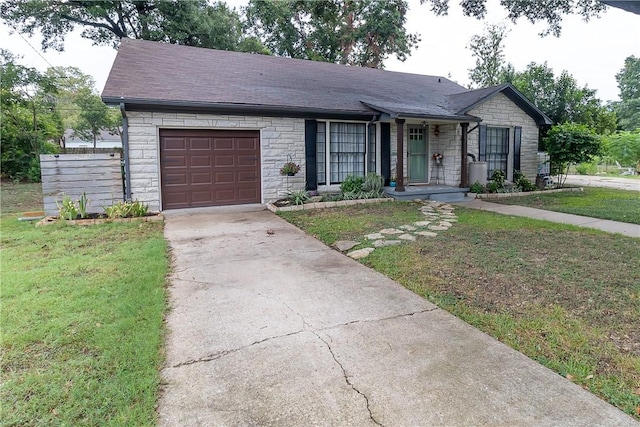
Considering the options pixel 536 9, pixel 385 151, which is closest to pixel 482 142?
pixel 385 151

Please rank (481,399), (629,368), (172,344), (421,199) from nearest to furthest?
(481,399) < (629,368) < (172,344) < (421,199)

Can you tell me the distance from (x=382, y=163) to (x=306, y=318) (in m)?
8.22

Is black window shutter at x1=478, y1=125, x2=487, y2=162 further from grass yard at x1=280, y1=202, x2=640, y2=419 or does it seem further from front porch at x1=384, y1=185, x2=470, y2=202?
grass yard at x1=280, y1=202, x2=640, y2=419

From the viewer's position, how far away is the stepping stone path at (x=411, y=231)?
548 centimetres

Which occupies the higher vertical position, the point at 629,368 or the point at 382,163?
the point at 382,163

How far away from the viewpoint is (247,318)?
318 centimetres

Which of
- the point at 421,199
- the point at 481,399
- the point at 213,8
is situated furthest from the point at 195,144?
the point at 213,8

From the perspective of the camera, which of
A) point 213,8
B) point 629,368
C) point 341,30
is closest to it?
point 629,368

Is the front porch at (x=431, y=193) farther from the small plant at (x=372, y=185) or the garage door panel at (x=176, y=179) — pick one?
the garage door panel at (x=176, y=179)

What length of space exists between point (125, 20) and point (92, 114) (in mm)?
13037

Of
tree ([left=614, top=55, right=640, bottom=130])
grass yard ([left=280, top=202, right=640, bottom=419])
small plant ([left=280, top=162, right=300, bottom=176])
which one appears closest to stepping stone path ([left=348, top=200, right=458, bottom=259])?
grass yard ([left=280, top=202, right=640, bottom=419])

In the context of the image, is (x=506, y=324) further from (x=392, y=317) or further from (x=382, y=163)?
(x=382, y=163)

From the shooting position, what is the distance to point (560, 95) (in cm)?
1881

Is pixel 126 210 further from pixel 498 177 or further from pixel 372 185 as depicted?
pixel 498 177
